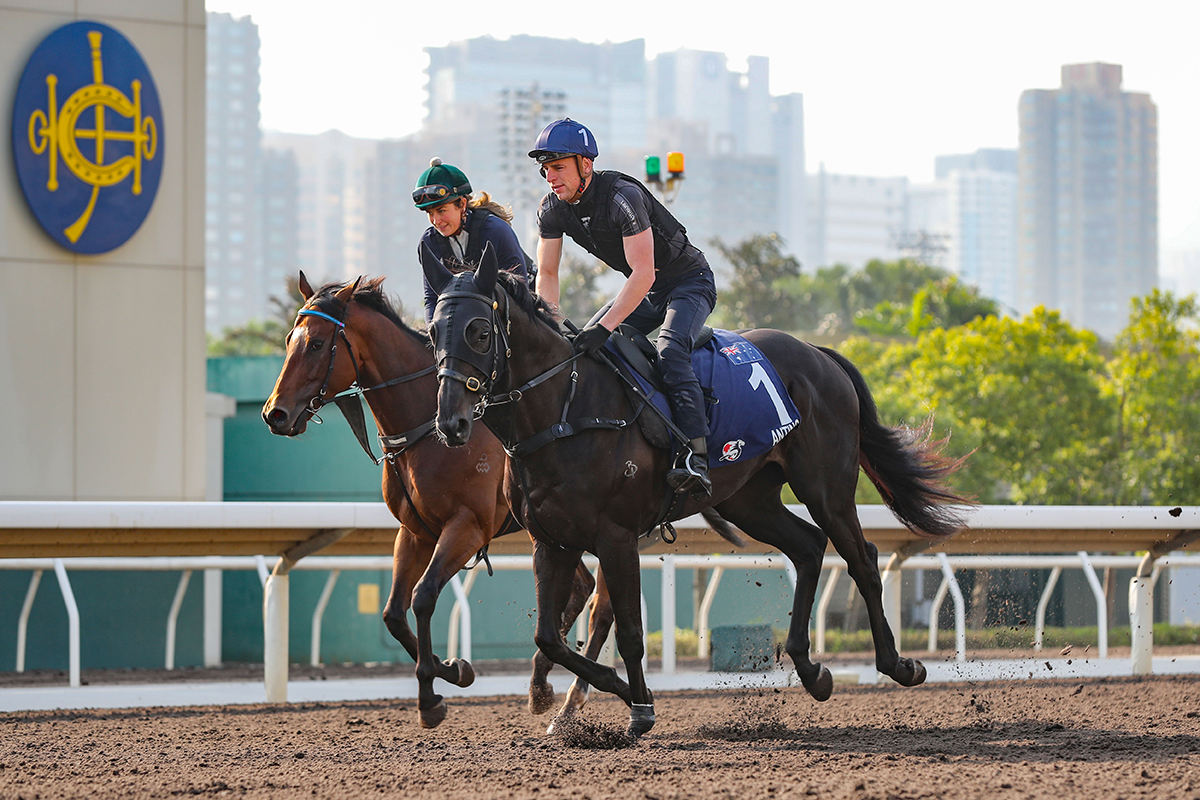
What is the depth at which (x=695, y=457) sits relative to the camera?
5160mm

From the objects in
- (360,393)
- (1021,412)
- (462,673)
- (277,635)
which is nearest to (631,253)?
(360,393)

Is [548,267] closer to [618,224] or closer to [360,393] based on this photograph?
[618,224]

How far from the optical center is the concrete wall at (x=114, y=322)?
37.8 ft

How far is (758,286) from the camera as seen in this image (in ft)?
197

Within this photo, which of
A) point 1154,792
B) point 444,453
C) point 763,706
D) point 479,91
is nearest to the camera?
point 1154,792

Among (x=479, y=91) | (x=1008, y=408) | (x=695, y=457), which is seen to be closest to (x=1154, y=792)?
(x=695, y=457)

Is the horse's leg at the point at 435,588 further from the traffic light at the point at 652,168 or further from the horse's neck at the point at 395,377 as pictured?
the traffic light at the point at 652,168

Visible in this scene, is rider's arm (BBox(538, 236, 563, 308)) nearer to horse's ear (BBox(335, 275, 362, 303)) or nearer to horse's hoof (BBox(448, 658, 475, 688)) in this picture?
horse's ear (BBox(335, 275, 362, 303))

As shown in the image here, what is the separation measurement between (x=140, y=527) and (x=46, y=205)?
5344mm

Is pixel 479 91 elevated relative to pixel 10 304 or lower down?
elevated

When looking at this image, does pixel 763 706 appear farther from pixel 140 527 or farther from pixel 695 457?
pixel 140 527

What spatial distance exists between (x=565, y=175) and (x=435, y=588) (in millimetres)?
1870

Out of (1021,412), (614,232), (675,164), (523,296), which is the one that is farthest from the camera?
(1021,412)

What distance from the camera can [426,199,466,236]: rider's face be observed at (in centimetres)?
603
